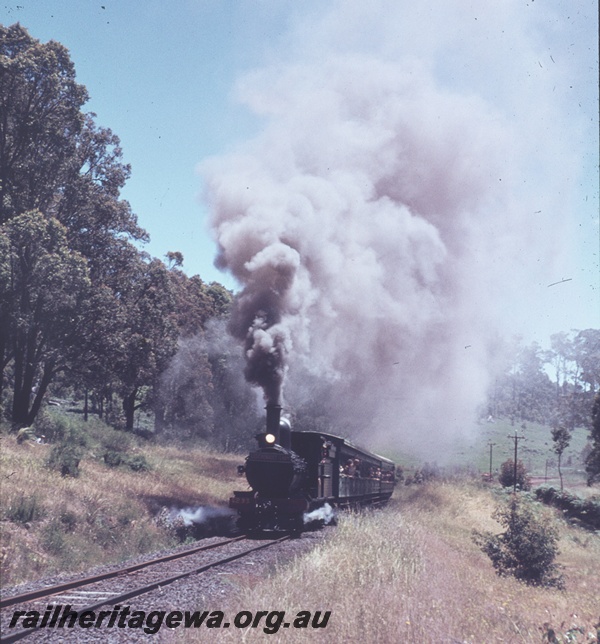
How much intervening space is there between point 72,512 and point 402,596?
885cm

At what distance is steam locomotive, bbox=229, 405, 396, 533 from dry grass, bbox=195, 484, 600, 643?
1822 millimetres

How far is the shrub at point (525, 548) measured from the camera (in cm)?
1548

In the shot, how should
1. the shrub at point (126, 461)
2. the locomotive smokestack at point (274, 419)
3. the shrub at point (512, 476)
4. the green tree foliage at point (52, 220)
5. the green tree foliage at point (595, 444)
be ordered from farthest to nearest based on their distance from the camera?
the shrub at point (512, 476), the green tree foliage at point (595, 444), the shrub at point (126, 461), the green tree foliage at point (52, 220), the locomotive smokestack at point (274, 419)

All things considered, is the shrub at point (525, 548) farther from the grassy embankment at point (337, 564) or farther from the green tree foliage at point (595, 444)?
the green tree foliage at point (595, 444)

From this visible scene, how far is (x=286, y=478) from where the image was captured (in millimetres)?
15430

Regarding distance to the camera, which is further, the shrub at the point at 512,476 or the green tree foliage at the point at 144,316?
the shrub at the point at 512,476

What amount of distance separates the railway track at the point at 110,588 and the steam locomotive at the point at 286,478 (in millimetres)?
3720

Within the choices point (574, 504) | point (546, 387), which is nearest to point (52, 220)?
point (574, 504)

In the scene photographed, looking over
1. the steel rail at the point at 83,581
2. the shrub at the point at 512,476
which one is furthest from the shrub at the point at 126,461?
the shrub at the point at 512,476

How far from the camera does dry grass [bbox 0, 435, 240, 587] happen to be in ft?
36.1

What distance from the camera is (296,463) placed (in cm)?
1573

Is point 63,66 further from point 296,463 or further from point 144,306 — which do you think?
point 296,463

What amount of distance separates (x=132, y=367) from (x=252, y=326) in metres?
10.1

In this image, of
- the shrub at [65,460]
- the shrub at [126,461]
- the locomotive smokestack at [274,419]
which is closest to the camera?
the locomotive smokestack at [274,419]
